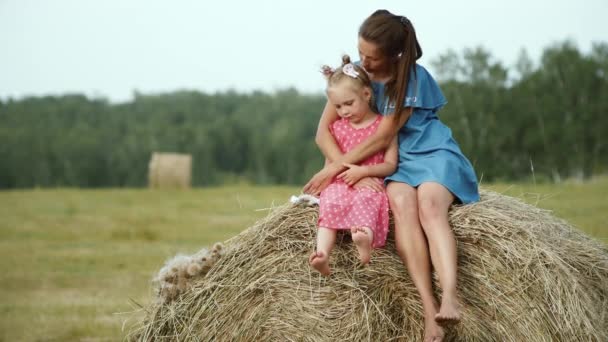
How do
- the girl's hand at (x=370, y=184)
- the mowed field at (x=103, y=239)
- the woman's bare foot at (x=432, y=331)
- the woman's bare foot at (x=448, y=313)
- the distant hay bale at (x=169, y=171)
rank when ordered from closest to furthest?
1. the woman's bare foot at (x=448, y=313)
2. the woman's bare foot at (x=432, y=331)
3. the girl's hand at (x=370, y=184)
4. the mowed field at (x=103, y=239)
5. the distant hay bale at (x=169, y=171)

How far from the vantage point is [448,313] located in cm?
408

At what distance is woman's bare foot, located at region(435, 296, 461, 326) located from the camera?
160 inches

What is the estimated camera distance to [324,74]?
4.68 m

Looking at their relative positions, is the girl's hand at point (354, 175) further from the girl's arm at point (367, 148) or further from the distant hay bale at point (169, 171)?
the distant hay bale at point (169, 171)

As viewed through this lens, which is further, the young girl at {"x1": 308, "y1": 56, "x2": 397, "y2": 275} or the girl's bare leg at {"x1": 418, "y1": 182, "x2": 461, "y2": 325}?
the young girl at {"x1": 308, "y1": 56, "x2": 397, "y2": 275}

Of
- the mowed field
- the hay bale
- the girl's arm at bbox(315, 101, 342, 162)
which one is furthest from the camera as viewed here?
the mowed field

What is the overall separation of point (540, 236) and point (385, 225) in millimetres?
833

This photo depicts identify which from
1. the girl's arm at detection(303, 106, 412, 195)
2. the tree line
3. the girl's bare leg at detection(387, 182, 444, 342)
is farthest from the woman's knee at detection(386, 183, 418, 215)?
the tree line

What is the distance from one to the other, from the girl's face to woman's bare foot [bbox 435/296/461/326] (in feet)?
3.73

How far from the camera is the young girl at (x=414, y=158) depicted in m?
4.30

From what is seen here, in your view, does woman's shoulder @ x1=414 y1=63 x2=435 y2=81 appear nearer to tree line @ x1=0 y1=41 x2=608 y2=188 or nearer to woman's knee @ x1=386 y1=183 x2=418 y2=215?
woman's knee @ x1=386 y1=183 x2=418 y2=215

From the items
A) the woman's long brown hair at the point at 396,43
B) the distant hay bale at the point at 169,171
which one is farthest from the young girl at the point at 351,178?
the distant hay bale at the point at 169,171

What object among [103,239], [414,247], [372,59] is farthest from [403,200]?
[103,239]

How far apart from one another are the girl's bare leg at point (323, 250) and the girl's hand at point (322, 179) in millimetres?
336
